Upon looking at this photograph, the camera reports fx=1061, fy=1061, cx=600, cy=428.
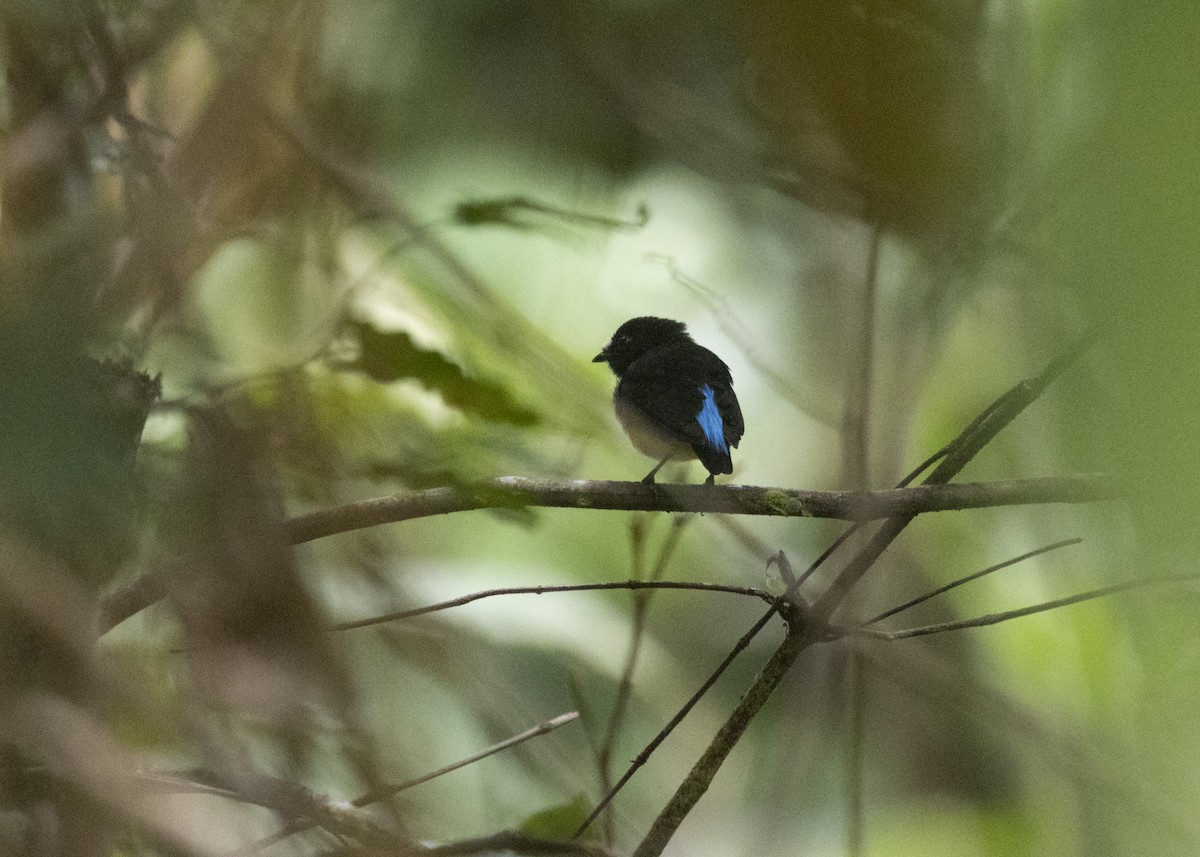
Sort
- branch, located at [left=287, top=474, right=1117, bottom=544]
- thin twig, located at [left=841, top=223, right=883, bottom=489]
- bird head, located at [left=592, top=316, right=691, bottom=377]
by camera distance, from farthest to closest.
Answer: bird head, located at [left=592, top=316, right=691, bottom=377]
thin twig, located at [left=841, top=223, right=883, bottom=489]
branch, located at [left=287, top=474, right=1117, bottom=544]

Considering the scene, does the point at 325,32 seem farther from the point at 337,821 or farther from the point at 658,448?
the point at 658,448

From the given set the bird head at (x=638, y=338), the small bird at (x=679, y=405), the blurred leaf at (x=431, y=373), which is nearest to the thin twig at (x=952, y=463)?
the blurred leaf at (x=431, y=373)

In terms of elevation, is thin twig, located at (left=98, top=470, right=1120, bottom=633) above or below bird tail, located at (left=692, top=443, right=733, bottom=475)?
below

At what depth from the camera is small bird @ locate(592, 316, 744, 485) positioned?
5.18 feet

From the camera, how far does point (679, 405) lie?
1.64 m

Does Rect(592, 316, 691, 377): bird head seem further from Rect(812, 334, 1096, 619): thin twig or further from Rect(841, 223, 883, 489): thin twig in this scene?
Rect(812, 334, 1096, 619): thin twig

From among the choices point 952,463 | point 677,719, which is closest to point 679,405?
point 952,463

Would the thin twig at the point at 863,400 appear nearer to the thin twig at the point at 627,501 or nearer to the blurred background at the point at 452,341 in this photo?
the blurred background at the point at 452,341

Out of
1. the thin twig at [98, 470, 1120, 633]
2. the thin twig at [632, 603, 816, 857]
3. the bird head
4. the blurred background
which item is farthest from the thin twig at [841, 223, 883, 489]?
the bird head

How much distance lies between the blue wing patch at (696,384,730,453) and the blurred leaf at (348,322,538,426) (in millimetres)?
749

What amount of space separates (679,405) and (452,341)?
0.51m

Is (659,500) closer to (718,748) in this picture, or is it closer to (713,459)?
(718,748)

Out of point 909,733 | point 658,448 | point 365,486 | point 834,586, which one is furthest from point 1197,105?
point 909,733

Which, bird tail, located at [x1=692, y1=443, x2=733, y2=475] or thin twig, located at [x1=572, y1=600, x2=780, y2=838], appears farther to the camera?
bird tail, located at [x1=692, y1=443, x2=733, y2=475]
